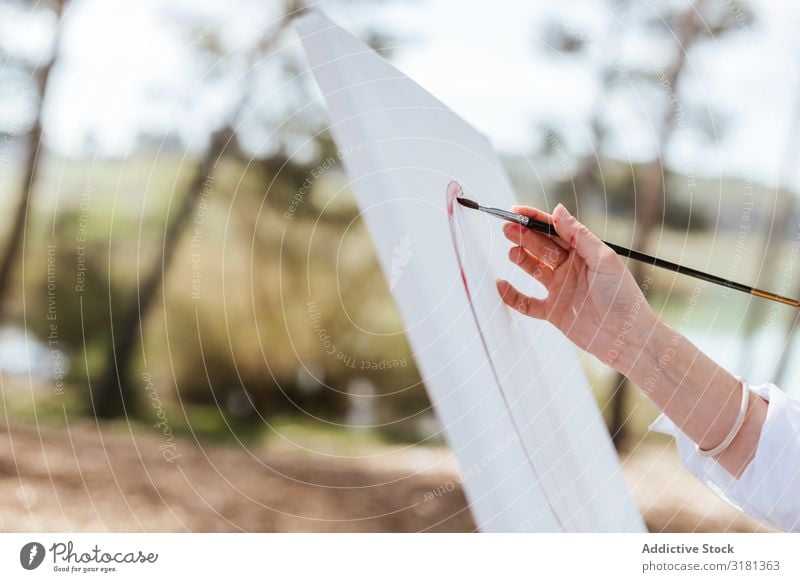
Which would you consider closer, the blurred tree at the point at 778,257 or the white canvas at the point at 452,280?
the white canvas at the point at 452,280

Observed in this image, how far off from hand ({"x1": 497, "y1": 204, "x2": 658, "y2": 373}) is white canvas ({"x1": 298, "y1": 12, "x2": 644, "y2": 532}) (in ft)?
0.08

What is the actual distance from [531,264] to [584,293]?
5 cm

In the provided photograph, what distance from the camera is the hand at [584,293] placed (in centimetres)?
56

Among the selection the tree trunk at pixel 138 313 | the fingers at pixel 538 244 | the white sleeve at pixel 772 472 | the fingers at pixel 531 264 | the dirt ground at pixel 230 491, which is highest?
the fingers at pixel 538 244

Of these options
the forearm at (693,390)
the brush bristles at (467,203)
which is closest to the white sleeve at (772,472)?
the forearm at (693,390)

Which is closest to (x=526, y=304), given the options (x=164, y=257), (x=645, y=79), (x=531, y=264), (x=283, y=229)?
(x=531, y=264)

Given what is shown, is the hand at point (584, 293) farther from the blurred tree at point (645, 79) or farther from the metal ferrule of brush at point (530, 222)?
the blurred tree at point (645, 79)

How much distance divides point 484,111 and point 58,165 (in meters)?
1.53

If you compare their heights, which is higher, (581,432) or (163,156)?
(581,432)

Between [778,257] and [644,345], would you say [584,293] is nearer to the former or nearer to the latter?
[644,345]

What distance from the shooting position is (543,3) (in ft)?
5.53
